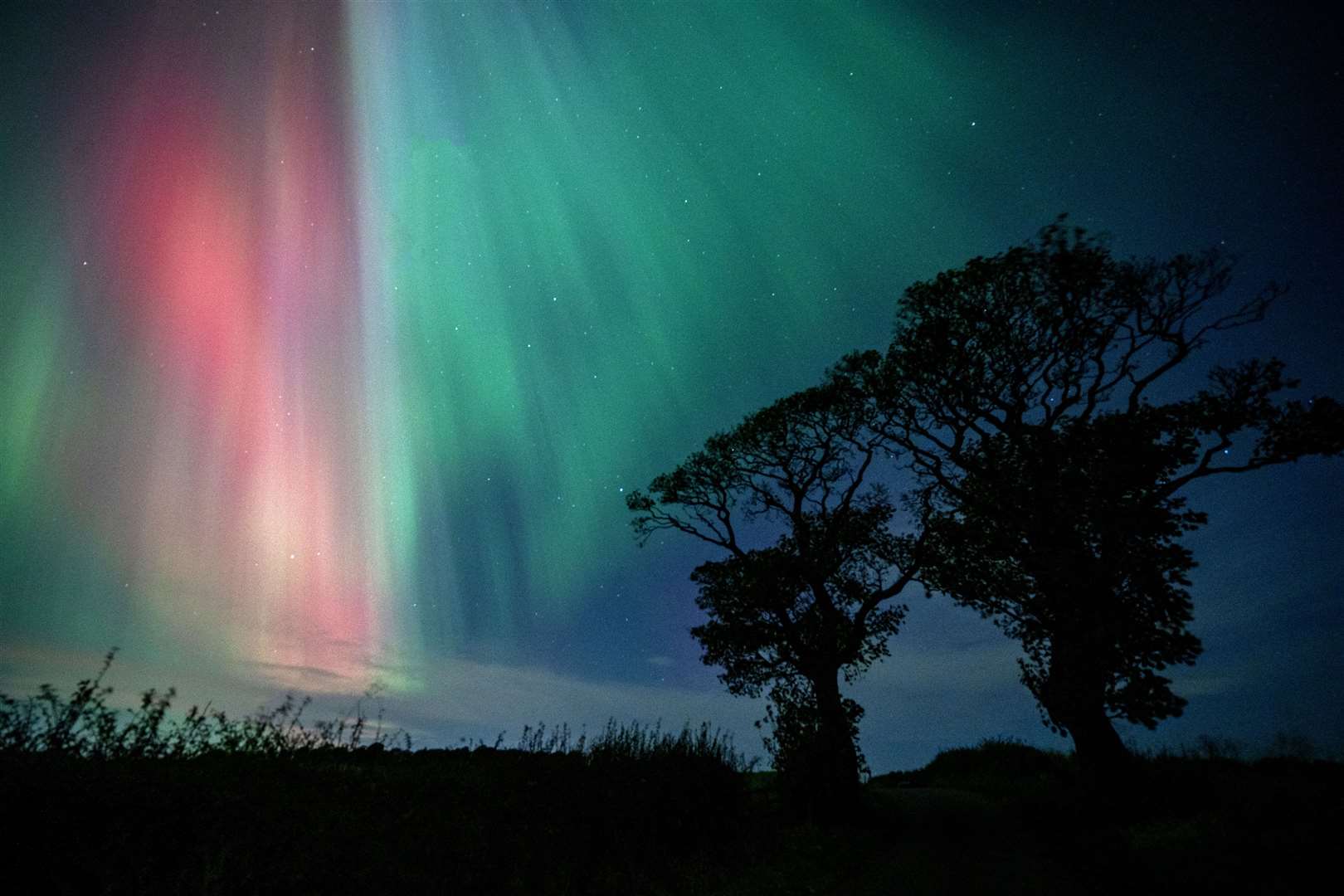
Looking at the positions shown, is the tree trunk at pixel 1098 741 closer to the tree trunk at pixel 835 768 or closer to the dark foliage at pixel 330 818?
the tree trunk at pixel 835 768

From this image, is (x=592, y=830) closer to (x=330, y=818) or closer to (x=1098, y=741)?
(x=330, y=818)

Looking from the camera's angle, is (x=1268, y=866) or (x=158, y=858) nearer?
(x=158, y=858)

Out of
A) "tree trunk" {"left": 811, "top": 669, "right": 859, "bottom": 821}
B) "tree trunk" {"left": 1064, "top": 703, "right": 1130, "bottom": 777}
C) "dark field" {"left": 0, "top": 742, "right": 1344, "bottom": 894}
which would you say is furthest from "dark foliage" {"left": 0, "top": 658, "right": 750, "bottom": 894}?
"tree trunk" {"left": 1064, "top": 703, "right": 1130, "bottom": 777}

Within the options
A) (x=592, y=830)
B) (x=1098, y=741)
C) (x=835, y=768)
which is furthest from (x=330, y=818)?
(x=1098, y=741)

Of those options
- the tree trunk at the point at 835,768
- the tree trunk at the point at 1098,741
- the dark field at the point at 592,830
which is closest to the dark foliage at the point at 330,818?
the dark field at the point at 592,830

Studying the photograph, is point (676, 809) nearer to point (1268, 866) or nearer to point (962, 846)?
point (962, 846)

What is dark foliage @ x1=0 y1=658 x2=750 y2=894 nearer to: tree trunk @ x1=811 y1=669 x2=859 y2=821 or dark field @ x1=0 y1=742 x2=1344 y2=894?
dark field @ x1=0 y1=742 x2=1344 y2=894

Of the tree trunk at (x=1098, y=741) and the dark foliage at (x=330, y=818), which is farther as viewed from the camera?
the tree trunk at (x=1098, y=741)

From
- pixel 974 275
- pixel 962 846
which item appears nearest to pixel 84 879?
pixel 962 846

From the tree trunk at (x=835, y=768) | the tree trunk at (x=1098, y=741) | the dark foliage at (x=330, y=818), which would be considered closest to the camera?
the dark foliage at (x=330, y=818)

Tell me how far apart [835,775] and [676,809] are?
6.00 meters

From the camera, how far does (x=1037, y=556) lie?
17.9 meters

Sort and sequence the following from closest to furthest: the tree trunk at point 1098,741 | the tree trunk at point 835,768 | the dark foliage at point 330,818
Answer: the dark foliage at point 330,818
the tree trunk at point 1098,741
the tree trunk at point 835,768

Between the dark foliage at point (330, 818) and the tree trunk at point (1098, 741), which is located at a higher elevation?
the tree trunk at point (1098, 741)
